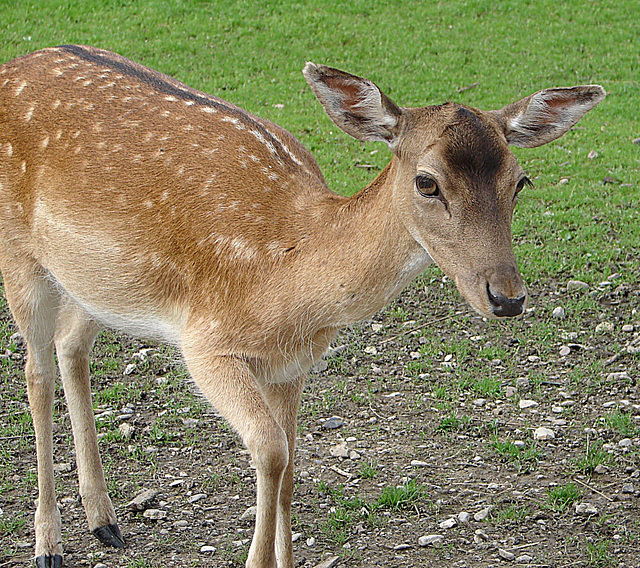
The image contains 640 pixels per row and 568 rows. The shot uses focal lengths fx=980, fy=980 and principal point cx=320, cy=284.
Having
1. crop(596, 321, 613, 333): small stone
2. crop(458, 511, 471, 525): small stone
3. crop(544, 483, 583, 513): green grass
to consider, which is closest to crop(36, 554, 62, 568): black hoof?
crop(458, 511, 471, 525): small stone

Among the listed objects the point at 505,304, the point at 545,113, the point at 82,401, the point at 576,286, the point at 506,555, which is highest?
the point at 545,113

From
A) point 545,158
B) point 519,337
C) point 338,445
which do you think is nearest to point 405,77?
point 545,158

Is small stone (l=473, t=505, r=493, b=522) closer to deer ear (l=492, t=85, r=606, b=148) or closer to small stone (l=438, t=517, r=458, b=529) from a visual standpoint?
small stone (l=438, t=517, r=458, b=529)

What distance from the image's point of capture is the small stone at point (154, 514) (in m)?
5.06

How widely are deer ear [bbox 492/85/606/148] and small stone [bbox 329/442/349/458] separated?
2.32m

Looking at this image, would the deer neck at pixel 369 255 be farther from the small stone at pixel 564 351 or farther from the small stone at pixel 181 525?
the small stone at pixel 564 351

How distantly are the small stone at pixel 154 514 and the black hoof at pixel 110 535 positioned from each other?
206mm

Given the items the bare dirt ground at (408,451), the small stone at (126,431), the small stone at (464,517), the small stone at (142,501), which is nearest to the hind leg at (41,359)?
the bare dirt ground at (408,451)

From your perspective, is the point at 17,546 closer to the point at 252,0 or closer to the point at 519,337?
the point at 519,337

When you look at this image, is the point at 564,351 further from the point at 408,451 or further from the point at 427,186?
the point at 427,186

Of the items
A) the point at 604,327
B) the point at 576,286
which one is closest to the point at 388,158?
the point at 576,286

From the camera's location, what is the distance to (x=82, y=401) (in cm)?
508

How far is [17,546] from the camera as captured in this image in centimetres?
489

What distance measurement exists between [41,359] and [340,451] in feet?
5.79
